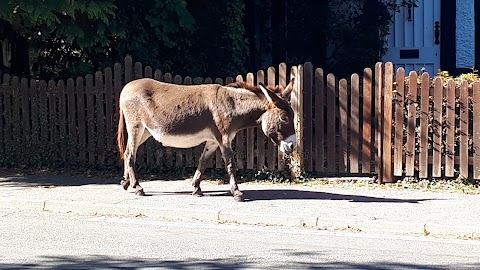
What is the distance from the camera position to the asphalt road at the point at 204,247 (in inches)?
302

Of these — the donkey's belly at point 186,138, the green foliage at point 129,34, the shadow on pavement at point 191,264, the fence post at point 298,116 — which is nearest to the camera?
the shadow on pavement at point 191,264

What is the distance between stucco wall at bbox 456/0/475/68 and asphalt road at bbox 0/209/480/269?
10.7m

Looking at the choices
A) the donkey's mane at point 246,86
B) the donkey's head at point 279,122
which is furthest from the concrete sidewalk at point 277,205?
the donkey's mane at point 246,86

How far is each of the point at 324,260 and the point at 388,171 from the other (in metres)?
4.60

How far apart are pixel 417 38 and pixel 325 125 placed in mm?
7546

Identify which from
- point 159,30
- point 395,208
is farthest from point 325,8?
point 395,208

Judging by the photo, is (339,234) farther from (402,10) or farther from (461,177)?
(402,10)

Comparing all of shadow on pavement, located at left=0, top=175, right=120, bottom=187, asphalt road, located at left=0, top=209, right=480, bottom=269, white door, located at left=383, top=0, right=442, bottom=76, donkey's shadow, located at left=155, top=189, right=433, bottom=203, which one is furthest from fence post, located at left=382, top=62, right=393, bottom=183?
white door, located at left=383, top=0, right=442, bottom=76

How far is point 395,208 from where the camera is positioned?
34.0 ft

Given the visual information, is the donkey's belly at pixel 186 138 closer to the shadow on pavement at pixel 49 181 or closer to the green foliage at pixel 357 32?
the shadow on pavement at pixel 49 181

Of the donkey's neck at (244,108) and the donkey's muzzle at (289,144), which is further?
the donkey's neck at (244,108)

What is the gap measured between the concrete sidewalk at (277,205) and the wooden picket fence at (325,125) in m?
0.56

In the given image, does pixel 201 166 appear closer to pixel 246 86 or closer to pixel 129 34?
pixel 246 86

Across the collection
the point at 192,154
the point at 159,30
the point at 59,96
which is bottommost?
the point at 192,154
